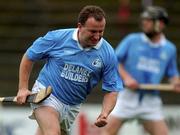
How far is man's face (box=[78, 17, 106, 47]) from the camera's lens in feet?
24.8

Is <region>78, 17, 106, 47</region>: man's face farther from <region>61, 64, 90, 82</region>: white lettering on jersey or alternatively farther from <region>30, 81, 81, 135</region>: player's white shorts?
<region>30, 81, 81, 135</region>: player's white shorts

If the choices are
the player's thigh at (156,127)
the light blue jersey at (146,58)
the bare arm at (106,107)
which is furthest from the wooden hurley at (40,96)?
the light blue jersey at (146,58)

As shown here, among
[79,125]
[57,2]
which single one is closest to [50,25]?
[57,2]

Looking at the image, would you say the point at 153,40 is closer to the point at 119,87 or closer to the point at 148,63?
the point at 148,63

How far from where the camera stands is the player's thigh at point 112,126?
34.8 feet

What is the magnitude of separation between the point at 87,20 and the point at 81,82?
0.68 metres

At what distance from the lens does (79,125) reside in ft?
42.2

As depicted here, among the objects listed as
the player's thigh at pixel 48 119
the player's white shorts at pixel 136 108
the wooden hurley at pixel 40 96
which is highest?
the wooden hurley at pixel 40 96

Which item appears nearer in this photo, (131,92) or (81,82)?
(81,82)

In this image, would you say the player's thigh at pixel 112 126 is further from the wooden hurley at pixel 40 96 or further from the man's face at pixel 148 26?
the wooden hurley at pixel 40 96

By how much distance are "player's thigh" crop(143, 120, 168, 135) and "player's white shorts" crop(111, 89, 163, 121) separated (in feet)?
0.24

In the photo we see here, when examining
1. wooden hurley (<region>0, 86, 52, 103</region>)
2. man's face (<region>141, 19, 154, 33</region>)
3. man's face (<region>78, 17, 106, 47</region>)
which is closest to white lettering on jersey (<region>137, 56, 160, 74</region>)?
man's face (<region>141, 19, 154, 33</region>)

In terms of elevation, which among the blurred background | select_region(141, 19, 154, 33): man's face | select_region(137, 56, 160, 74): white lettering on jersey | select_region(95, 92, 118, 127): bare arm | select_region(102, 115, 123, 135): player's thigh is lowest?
the blurred background

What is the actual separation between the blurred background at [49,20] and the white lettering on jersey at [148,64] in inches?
233
